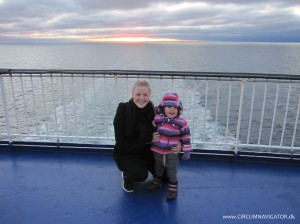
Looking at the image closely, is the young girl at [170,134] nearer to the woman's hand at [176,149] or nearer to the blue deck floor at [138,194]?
the woman's hand at [176,149]

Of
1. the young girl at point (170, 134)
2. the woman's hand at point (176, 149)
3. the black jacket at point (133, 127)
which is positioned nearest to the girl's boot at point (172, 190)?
the young girl at point (170, 134)

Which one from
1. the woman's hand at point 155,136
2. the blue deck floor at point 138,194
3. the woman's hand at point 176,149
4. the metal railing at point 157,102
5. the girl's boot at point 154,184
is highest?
the woman's hand at point 155,136

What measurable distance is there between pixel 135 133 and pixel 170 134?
38 cm

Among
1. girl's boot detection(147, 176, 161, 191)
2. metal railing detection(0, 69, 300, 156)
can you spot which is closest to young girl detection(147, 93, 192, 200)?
girl's boot detection(147, 176, 161, 191)

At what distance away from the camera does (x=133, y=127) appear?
2.74m

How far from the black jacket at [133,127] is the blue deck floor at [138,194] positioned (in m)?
0.46

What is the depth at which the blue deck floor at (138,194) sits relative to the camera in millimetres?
2426

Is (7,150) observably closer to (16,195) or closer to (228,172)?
(16,195)

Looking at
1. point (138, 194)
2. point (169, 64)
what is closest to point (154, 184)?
point (138, 194)

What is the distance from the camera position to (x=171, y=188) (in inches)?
107

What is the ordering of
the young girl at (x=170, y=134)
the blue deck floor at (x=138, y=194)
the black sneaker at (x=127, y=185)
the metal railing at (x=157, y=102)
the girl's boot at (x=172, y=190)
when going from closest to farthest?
the blue deck floor at (x=138, y=194) → the young girl at (x=170, y=134) → the girl's boot at (x=172, y=190) → the black sneaker at (x=127, y=185) → the metal railing at (x=157, y=102)

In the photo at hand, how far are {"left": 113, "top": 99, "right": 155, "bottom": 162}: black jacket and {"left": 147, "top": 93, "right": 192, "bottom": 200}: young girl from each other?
9 centimetres

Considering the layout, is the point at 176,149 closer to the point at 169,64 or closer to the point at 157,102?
the point at 157,102

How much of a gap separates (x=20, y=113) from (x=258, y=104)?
1071 cm
